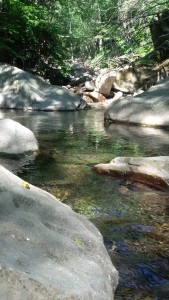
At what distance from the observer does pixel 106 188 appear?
14.8 feet

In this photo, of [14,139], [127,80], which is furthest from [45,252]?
[127,80]

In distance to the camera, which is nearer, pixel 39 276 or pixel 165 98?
pixel 39 276

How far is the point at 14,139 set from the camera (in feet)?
19.7

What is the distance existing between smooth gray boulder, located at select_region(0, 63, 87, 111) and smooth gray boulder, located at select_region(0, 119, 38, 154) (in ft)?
24.9

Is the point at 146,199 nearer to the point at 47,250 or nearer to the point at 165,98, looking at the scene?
the point at 47,250

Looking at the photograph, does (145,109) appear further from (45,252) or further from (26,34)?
(26,34)

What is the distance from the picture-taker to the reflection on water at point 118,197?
261 cm

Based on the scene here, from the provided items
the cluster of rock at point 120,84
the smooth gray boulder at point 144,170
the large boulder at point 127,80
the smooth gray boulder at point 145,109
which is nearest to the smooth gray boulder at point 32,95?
the cluster of rock at point 120,84

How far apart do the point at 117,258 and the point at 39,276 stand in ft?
3.52

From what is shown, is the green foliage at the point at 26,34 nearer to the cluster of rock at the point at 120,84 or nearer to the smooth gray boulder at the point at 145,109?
the cluster of rock at the point at 120,84

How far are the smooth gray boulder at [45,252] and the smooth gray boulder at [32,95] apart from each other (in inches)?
437

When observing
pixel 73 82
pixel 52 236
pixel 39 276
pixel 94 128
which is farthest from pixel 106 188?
pixel 73 82

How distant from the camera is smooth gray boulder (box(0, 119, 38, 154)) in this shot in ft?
19.4

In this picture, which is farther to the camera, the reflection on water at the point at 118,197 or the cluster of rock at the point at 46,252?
the reflection on water at the point at 118,197
